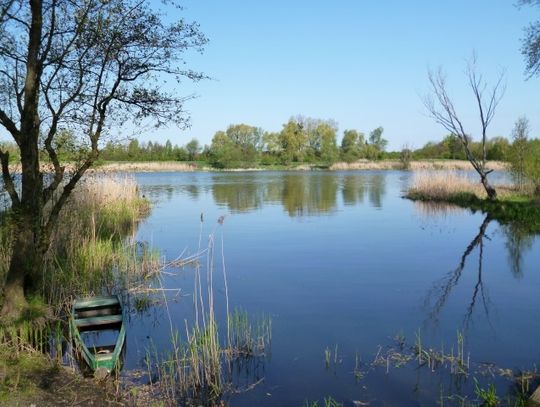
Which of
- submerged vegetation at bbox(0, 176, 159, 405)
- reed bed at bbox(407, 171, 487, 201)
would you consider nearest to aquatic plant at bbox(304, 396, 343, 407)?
submerged vegetation at bbox(0, 176, 159, 405)

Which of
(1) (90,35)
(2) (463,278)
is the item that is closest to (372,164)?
(2) (463,278)

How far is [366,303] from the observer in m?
9.72

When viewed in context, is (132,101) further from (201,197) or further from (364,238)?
(201,197)

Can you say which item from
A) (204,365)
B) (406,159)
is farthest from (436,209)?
(406,159)

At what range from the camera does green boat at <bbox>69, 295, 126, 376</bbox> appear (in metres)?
6.64

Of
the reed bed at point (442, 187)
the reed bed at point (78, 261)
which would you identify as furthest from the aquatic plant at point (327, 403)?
the reed bed at point (442, 187)

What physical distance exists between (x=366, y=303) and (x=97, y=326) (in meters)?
4.97

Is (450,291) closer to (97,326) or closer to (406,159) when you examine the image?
(97,326)

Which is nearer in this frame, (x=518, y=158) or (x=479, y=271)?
(x=479, y=271)

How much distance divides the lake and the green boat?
38 cm

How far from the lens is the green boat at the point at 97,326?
21.8 feet

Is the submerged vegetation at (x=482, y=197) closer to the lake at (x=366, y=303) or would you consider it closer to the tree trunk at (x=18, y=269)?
the lake at (x=366, y=303)

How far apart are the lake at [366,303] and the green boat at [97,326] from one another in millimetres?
376

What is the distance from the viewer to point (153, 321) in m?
8.75
